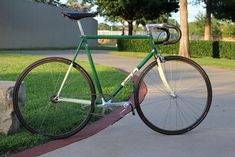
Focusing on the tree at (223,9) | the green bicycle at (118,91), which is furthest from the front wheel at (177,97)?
the tree at (223,9)

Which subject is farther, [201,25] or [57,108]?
[201,25]

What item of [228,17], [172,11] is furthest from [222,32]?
[228,17]

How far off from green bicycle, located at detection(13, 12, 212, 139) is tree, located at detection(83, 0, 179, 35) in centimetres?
3162

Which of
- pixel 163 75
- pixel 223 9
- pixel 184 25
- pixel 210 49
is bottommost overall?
pixel 210 49

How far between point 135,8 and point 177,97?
33.6 meters

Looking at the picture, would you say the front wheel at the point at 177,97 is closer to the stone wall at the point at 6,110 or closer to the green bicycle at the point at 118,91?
the green bicycle at the point at 118,91

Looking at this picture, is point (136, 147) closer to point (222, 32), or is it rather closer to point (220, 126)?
point (220, 126)

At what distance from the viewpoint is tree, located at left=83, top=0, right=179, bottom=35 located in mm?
37562

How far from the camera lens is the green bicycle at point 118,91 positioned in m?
5.11

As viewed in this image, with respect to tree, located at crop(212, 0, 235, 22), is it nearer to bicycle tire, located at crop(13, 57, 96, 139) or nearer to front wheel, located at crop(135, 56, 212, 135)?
front wheel, located at crop(135, 56, 212, 135)

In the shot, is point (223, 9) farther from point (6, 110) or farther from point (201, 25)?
point (201, 25)

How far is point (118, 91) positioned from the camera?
534cm

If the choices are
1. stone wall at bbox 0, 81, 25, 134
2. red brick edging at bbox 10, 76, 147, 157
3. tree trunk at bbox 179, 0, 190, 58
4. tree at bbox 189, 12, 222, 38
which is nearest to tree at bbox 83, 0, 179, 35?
tree trunk at bbox 179, 0, 190, 58

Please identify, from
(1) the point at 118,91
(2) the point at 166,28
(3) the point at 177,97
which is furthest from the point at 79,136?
(2) the point at 166,28
